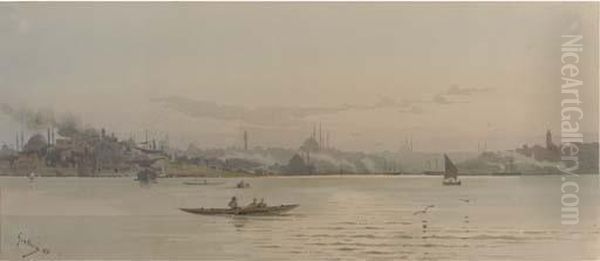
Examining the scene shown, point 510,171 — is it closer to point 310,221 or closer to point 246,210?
point 310,221

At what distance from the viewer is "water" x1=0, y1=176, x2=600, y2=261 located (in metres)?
1.42

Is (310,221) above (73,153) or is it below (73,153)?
below

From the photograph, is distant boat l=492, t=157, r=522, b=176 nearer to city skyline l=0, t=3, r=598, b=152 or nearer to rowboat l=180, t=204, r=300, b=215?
city skyline l=0, t=3, r=598, b=152

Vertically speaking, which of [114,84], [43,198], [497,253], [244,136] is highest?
[114,84]

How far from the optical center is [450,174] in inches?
55.7

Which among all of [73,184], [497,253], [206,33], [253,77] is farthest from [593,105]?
[73,184]

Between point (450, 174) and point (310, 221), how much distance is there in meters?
0.28

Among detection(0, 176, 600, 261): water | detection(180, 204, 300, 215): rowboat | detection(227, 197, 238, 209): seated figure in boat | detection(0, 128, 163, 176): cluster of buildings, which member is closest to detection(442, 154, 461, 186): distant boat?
detection(0, 176, 600, 261): water

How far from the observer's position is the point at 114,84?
4.70 ft

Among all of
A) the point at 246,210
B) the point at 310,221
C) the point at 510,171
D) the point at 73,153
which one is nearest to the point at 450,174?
the point at 510,171

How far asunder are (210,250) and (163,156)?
8.0 inches

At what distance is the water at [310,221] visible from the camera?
1.42m

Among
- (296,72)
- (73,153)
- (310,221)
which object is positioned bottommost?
(310,221)

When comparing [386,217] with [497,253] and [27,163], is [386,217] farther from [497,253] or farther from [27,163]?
[27,163]
